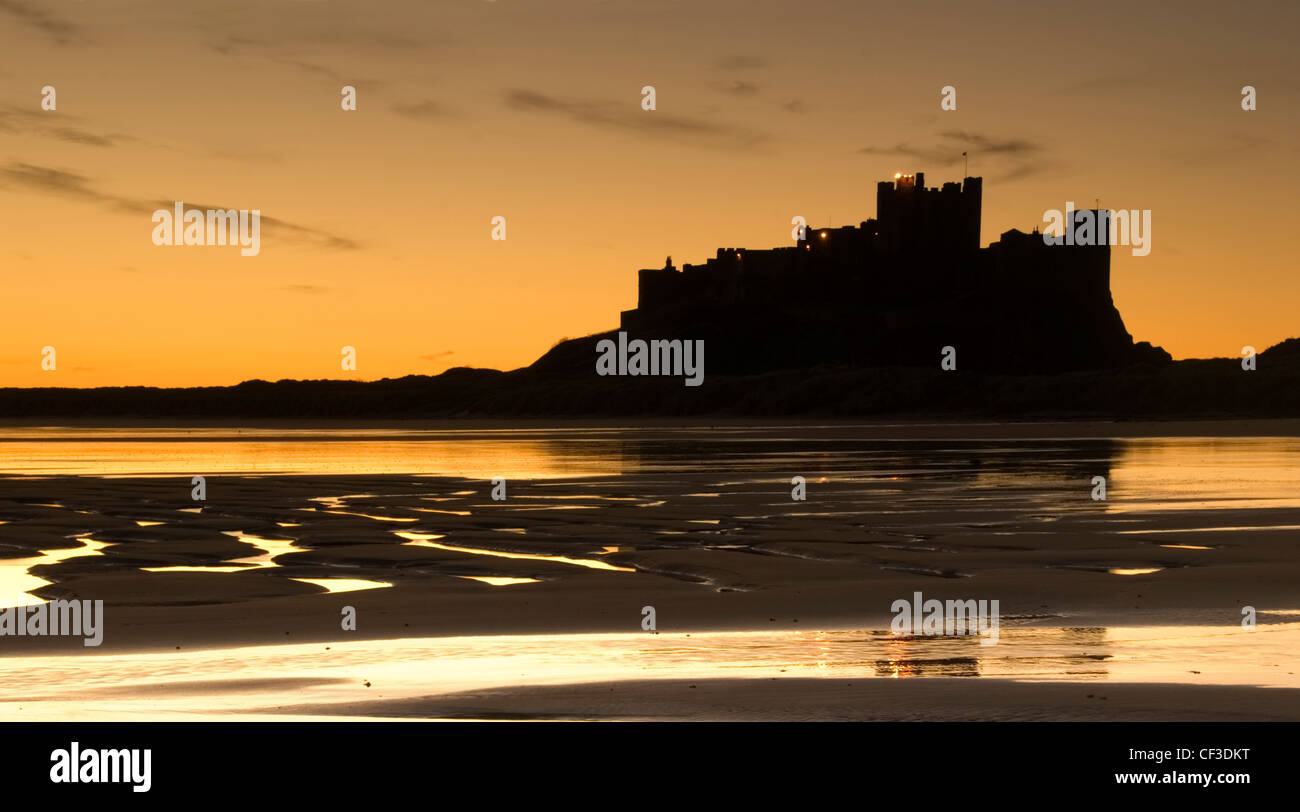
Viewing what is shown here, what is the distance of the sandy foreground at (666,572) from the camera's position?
8.02m

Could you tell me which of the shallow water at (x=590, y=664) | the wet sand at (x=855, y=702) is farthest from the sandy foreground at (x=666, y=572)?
the shallow water at (x=590, y=664)

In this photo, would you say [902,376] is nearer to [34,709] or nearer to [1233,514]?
[1233,514]

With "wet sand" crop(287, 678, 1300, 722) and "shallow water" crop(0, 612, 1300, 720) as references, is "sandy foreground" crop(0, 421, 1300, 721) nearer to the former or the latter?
"wet sand" crop(287, 678, 1300, 722)

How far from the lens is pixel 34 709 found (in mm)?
7734

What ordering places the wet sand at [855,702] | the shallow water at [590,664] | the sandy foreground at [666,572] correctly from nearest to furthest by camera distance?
the wet sand at [855,702] → the sandy foreground at [666,572] → the shallow water at [590,664]

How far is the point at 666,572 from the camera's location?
1498cm

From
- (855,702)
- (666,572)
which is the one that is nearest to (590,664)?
(855,702)

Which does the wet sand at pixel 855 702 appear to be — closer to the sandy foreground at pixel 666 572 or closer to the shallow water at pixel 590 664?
the sandy foreground at pixel 666 572

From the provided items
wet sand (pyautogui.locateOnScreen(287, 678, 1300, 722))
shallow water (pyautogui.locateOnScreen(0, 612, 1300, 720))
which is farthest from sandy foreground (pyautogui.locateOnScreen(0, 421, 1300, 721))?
shallow water (pyautogui.locateOnScreen(0, 612, 1300, 720))

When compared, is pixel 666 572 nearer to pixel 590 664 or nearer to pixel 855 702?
pixel 590 664

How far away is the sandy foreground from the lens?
8023 mm

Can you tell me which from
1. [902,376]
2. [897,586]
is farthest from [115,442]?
[902,376]

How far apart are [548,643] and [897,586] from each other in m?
4.43
